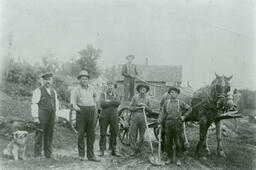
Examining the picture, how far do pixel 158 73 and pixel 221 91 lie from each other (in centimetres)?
2133

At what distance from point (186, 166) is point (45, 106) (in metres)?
3.53

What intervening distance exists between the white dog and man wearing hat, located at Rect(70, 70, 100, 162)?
1.20 meters

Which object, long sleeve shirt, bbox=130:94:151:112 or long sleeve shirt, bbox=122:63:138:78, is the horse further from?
long sleeve shirt, bbox=122:63:138:78

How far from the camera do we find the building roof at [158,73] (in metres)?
27.1

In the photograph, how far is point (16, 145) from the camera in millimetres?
5551

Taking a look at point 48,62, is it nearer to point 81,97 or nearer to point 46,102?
point 46,102

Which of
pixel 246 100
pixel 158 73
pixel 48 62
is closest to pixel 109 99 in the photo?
pixel 48 62

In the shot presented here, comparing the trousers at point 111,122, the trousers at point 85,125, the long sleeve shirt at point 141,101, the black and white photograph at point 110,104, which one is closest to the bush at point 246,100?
the black and white photograph at point 110,104

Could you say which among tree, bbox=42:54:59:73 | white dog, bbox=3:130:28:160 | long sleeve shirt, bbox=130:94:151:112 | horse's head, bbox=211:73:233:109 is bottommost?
white dog, bbox=3:130:28:160

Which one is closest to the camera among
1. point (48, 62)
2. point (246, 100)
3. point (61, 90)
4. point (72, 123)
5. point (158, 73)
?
point (72, 123)

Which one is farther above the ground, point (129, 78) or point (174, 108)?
point (129, 78)

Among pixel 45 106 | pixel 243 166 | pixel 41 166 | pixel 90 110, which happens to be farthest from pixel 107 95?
pixel 243 166

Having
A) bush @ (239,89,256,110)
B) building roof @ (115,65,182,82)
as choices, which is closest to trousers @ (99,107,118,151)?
bush @ (239,89,256,110)

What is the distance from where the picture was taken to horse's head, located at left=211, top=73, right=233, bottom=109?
6445 mm
